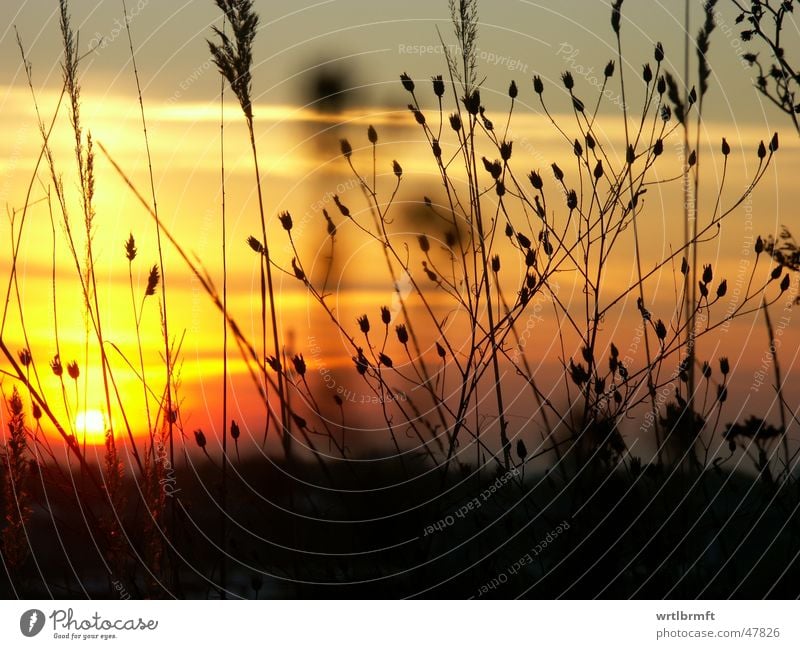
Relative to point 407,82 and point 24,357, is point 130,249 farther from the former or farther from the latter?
point 407,82

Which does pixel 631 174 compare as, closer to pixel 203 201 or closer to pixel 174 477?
pixel 203 201

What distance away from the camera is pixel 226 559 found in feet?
9.78

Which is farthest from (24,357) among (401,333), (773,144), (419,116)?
(773,144)

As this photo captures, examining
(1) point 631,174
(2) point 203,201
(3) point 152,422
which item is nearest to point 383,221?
(2) point 203,201

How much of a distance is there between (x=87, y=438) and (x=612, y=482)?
6.71 ft

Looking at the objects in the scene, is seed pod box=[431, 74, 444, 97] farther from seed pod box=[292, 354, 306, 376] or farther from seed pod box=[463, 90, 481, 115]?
seed pod box=[292, 354, 306, 376]
